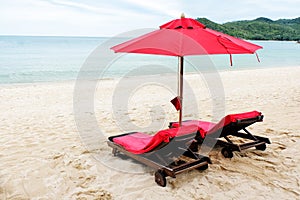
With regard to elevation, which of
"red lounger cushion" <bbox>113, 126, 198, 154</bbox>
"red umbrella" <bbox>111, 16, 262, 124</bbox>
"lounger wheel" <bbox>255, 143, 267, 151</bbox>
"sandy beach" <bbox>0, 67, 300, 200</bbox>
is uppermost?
"red umbrella" <bbox>111, 16, 262, 124</bbox>

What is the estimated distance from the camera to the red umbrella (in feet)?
9.71

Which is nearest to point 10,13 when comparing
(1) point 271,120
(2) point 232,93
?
(2) point 232,93

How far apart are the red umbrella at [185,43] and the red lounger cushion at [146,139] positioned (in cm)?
84

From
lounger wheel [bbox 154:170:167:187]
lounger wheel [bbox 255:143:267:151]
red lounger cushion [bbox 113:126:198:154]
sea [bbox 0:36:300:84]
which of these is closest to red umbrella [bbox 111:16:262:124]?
red lounger cushion [bbox 113:126:198:154]

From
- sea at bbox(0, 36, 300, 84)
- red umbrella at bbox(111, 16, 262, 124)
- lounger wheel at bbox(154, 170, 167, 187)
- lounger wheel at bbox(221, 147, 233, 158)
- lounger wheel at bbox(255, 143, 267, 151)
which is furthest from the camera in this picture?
sea at bbox(0, 36, 300, 84)

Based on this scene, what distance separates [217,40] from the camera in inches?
130

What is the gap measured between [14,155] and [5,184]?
0.90 meters

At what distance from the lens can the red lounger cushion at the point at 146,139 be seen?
3.19m

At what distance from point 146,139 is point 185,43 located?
1.55 m

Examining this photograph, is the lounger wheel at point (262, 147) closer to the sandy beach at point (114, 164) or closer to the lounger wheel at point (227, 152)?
the sandy beach at point (114, 164)

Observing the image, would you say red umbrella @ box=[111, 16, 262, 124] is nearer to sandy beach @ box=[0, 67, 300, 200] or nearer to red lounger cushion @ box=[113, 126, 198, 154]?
red lounger cushion @ box=[113, 126, 198, 154]

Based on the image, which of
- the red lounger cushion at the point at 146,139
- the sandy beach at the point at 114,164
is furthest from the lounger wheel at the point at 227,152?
the red lounger cushion at the point at 146,139

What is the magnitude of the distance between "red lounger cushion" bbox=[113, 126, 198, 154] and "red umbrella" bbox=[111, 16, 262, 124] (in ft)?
2.75

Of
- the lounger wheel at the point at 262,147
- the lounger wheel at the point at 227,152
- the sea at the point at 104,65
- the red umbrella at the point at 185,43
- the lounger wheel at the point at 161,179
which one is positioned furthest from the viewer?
the sea at the point at 104,65
